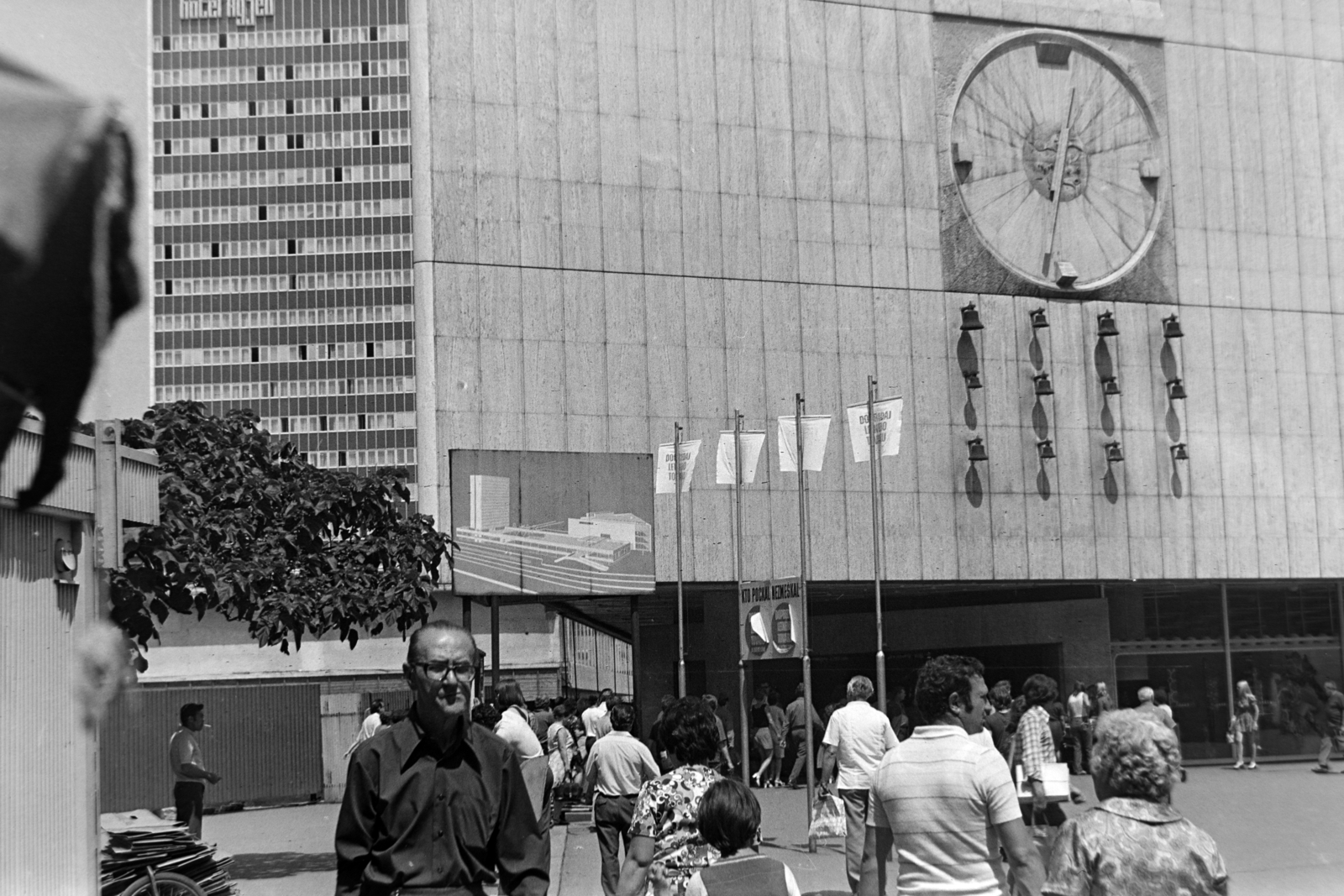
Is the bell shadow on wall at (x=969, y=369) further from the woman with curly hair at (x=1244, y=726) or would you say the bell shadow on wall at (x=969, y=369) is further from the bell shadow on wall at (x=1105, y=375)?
the woman with curly hair at (x=1244, y=726)

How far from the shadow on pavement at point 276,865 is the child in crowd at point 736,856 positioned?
1262 centimetres

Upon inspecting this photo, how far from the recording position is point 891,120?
39.0 m

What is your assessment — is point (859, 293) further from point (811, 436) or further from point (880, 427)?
point (811, 436)

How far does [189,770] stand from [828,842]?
7.61 m

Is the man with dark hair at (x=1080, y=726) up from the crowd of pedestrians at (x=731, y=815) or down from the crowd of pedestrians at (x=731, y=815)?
down

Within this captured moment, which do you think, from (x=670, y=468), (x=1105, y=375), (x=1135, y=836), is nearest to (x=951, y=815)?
(x=1135, y=836)

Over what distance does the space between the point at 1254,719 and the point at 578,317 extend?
16909mm

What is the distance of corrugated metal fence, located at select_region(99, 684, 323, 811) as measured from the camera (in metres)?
27.9

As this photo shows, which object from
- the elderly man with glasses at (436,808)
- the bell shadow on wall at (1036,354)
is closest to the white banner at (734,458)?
the bell shadow on wall at (1036,354)

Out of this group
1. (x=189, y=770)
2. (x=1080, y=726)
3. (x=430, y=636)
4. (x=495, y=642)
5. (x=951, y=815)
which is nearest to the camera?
(x=430, y=636)

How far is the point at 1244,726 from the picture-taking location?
38125 mm

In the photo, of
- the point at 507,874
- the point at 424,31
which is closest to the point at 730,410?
the point at 424,31

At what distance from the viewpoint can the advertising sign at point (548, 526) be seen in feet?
103

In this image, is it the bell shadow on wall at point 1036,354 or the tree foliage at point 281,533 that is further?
the bell shadow on wall at point 1036,354
